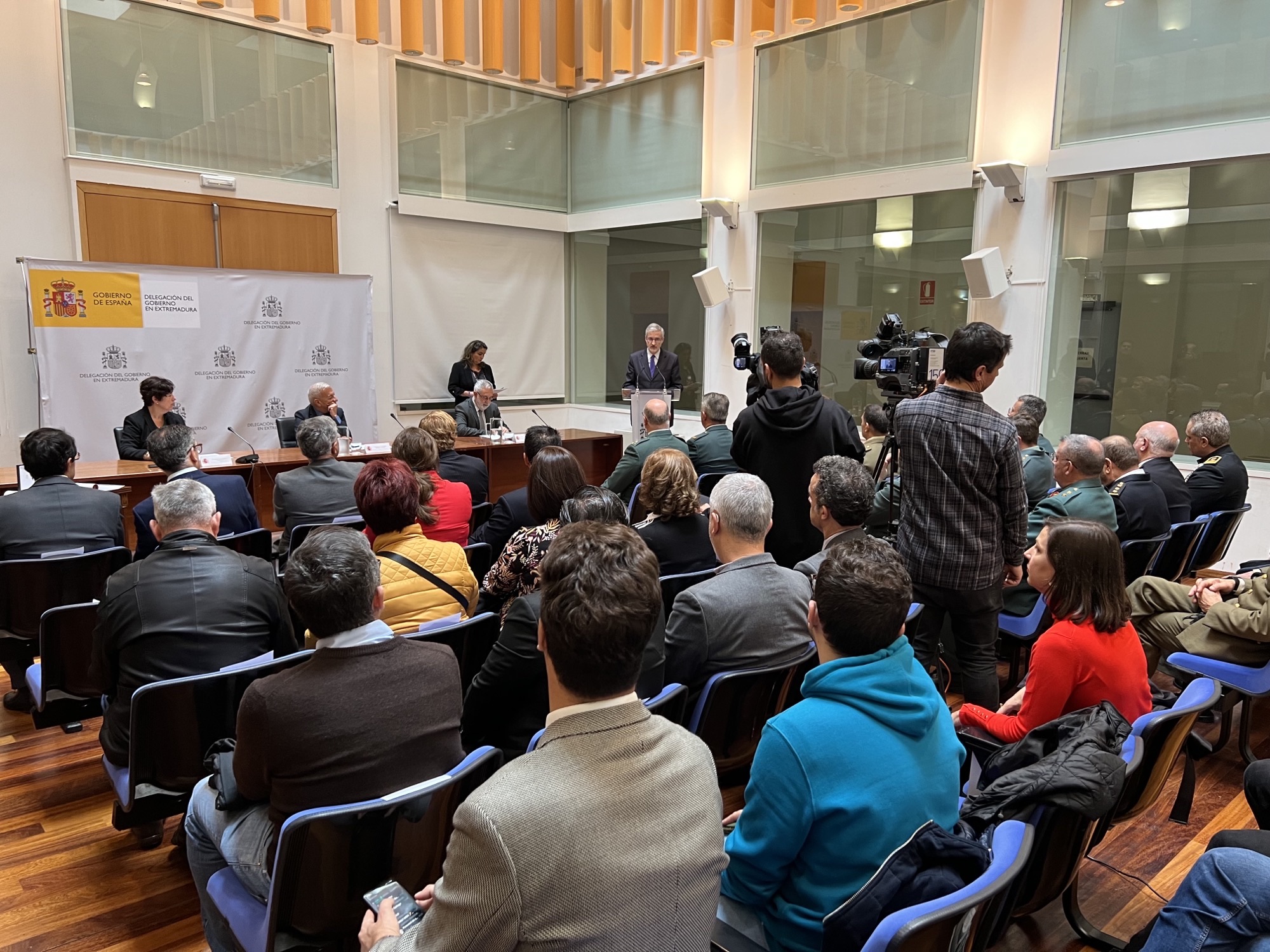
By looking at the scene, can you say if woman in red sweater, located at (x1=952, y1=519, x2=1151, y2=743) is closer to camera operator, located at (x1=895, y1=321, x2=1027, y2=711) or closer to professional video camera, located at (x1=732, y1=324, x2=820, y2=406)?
camera operator, located at (x1=895, y1=321, x2=1027, y2=711)

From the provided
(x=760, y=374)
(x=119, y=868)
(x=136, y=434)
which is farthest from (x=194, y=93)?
(x=119, y=868)

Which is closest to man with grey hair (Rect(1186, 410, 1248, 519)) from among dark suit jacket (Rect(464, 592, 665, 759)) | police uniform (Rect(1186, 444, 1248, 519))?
police uniform (Rect(1186, 444, 1248, 519))

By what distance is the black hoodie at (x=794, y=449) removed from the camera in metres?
3.50

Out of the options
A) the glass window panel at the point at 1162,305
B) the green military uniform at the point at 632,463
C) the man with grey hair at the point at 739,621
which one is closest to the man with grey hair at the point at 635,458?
the green military uniform at the point at 632,463

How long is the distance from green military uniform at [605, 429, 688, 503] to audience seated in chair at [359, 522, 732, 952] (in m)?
3.55

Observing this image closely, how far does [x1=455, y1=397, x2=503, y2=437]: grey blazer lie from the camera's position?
803 centimetres

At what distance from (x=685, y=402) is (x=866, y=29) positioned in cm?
402

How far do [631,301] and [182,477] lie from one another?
746 centimetres

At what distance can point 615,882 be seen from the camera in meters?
1.08

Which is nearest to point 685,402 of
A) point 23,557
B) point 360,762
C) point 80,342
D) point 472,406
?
point 472,406

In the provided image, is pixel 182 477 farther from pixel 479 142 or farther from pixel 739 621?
pixel 479 142

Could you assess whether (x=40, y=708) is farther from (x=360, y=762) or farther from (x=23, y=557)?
(x=360, y=762)

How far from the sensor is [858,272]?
26.6ft

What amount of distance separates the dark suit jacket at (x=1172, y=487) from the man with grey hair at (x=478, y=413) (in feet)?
18.0
